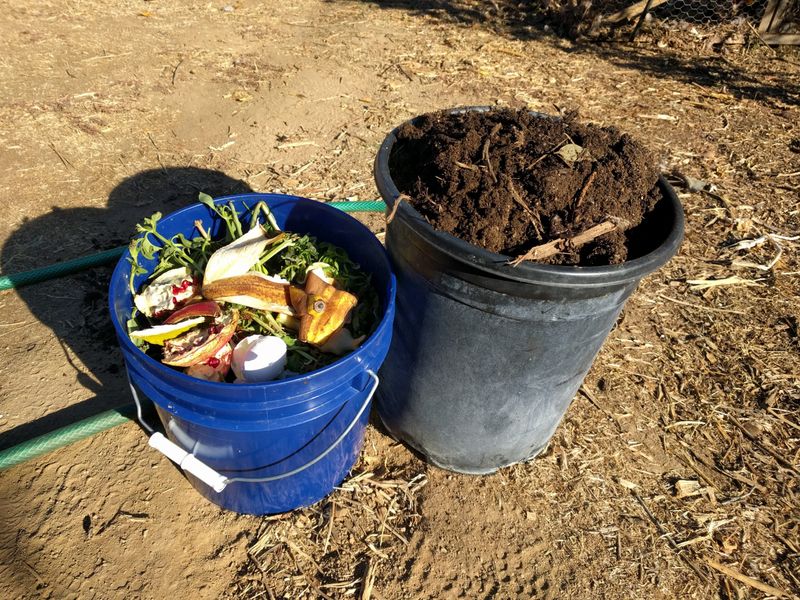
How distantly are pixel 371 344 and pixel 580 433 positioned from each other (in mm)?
1481

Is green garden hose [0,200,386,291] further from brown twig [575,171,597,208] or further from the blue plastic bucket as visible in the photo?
brown twig [575,171,597,208]

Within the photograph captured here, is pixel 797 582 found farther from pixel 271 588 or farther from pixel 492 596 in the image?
pixel 271 588

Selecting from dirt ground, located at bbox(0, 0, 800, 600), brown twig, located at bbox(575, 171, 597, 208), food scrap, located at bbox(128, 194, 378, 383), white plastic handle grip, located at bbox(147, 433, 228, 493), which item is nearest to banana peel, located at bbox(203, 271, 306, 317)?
food scrap, located at bbox(128, 194, 378, 383)

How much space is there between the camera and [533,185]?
2.02 metres

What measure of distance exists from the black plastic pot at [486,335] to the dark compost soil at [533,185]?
102 millimetres

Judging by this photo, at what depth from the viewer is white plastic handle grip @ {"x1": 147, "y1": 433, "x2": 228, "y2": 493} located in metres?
2.02

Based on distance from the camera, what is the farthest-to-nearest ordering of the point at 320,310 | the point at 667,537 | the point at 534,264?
the point at 667,537 < the point at 320,310 < the point at 534,264

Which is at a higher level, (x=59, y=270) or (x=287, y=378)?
(x=287, y=378)

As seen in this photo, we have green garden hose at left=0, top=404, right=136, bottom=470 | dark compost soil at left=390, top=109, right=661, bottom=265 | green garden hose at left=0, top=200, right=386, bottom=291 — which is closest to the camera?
dark compost soil at left=390, top=109, right=661, bottom=265

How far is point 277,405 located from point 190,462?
48 centimetres

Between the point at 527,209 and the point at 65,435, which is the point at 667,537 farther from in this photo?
the point at 65,435

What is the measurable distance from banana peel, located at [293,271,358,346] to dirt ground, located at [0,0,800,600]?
857 millimetres

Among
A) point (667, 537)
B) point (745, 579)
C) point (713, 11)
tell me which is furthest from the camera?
point (713, 11)

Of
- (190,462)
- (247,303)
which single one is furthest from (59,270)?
(190,462)
